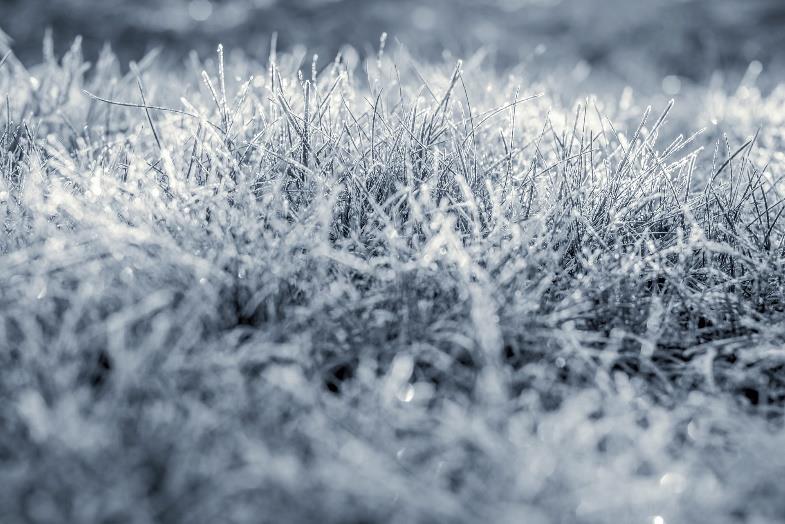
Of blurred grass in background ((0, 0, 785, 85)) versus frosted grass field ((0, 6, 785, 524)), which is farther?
blurred grass in background ((0, 0, 785, 85))

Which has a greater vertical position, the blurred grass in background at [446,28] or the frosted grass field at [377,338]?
the blurred grass in background at [446,28]

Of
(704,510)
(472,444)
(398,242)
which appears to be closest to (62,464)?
(472,444)

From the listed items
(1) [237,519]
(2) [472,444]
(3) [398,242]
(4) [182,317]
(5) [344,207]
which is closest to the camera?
(1) [237,519]

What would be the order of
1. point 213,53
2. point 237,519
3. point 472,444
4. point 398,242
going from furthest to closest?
point 213,53, point 398,242, point 472,444, point 237,519

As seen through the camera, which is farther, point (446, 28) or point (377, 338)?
point (446, 28)

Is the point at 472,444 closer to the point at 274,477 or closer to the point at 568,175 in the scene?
the point at 274,477
